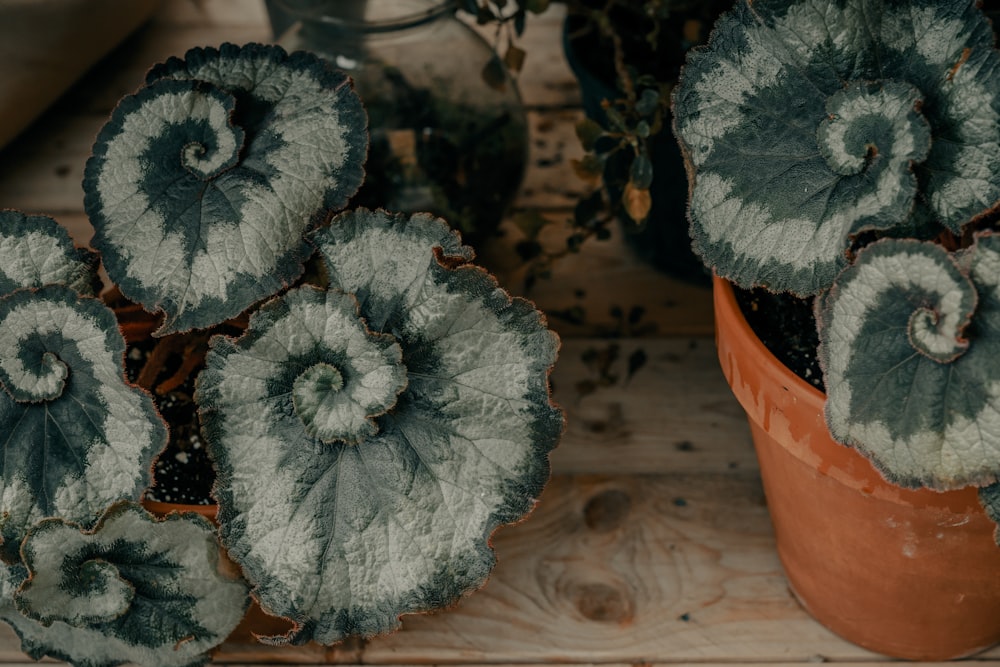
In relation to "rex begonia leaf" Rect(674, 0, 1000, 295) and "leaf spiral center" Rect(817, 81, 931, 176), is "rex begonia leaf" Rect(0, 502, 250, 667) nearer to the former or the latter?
"rex begonia leaf" Rect(674, 0, 1000, 295)

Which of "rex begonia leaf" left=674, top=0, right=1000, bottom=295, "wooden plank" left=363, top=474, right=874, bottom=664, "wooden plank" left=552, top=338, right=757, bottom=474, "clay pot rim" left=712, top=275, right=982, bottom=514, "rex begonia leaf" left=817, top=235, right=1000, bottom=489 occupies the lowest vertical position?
"wooden plank" left=363, top=474, right=874, bottom=664

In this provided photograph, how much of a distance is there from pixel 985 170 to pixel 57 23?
4.90 feet

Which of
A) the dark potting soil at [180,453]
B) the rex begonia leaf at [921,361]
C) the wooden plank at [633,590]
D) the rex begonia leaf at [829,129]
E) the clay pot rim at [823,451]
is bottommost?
the wooden plank at [633,590]

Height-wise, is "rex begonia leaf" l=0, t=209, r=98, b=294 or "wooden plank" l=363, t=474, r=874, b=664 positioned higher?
"rex begonia leaf" l=0, t=209, r=98, b=294

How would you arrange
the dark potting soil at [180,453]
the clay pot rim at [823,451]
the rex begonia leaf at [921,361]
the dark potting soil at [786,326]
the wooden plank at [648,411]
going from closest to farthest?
the rex begonia leaf at [921,361] → the clay pot rim at [823,451] → the dark potting soil at [786,326] → the dark potting soil at [180,453] → the wooden plank at [648,411]

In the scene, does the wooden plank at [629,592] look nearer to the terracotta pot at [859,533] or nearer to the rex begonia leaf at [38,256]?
the terracotta pot at [859,533]

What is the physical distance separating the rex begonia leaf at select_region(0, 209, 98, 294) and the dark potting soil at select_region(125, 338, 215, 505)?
17 centimetres

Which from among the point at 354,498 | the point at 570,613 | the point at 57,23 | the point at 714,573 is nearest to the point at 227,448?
the point at 354,498

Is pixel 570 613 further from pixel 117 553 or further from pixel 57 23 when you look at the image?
pixel 57 23

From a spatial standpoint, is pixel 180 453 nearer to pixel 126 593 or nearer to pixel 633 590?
pixel 126 593

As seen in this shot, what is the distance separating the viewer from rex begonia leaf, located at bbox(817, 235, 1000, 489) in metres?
0.71

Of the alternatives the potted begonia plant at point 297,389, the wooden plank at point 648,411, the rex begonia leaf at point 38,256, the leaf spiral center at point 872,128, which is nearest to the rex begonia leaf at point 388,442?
the potted begonia plant at point 297,389

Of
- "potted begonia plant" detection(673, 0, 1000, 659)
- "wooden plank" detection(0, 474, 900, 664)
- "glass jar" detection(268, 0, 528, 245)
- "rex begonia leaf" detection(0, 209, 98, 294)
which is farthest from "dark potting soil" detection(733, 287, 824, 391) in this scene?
"rex begonia leaf" detection(0, 209, 98, 294)

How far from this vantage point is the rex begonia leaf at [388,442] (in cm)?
85
